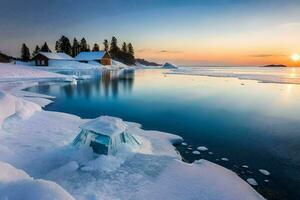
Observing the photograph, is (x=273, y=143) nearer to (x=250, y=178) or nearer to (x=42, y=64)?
(x=250, y=178)

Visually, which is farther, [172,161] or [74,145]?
[74,145]

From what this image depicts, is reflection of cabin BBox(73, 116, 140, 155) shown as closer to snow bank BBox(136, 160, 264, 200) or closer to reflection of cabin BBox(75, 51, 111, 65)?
snow bank BBox(136, 160, 264, 200)

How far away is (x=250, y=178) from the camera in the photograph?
25.7ft

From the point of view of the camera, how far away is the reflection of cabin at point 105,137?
8.11 meters

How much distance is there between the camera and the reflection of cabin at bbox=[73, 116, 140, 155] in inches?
319

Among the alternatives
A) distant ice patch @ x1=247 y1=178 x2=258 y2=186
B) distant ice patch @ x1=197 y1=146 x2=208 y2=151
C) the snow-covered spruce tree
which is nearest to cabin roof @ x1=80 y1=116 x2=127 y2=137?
distant ice patch @ x1=197 y1=146 x2=208 y2=151

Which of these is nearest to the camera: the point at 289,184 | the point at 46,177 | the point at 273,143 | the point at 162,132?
the point at 46,177

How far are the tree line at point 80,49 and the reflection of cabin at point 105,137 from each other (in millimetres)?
101714

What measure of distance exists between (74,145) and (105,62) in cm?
8456

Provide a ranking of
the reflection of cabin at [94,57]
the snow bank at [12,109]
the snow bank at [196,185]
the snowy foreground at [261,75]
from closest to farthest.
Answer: the snow bank at [196,185] < the snow bank at [12,109] < the snowy foreground at [261,75] < the reflection of cabin at [94,57]

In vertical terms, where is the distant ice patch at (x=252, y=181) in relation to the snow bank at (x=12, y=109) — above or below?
below

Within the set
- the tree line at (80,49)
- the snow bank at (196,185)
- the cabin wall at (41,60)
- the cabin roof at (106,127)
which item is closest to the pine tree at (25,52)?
the tree line at (80,49)

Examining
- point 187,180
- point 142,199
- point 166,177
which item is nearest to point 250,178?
point 187,180

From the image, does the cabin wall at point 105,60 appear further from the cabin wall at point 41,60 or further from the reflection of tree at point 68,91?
the reflection of tree at point 68,91
